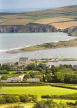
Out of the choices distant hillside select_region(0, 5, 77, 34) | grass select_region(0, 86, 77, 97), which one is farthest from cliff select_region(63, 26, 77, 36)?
grass select_region(0, 86, 77, 97)

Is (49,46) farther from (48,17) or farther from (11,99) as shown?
(11,99)

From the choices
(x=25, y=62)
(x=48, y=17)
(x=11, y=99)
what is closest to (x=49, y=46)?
(x=25, y=62)

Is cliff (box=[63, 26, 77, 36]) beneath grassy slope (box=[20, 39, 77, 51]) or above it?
above

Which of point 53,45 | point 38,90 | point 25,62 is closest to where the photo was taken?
point 38,90

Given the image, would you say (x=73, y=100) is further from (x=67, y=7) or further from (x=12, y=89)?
(x=67, y=7)

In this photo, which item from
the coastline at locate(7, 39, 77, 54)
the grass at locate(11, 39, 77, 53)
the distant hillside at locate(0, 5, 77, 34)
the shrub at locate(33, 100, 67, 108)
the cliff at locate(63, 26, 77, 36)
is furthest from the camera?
the distant hillside at locate(0, 5, 77, 34)

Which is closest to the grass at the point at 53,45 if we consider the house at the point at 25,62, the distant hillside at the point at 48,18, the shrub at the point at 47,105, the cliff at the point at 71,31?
the house at the point at 25,62

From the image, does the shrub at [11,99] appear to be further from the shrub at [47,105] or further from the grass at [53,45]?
the grass at [53,45]

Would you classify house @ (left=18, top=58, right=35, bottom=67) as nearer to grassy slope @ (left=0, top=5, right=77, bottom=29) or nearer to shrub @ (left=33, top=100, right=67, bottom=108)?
shrub @ (left=33, top=100, right=67, bottom=108)
